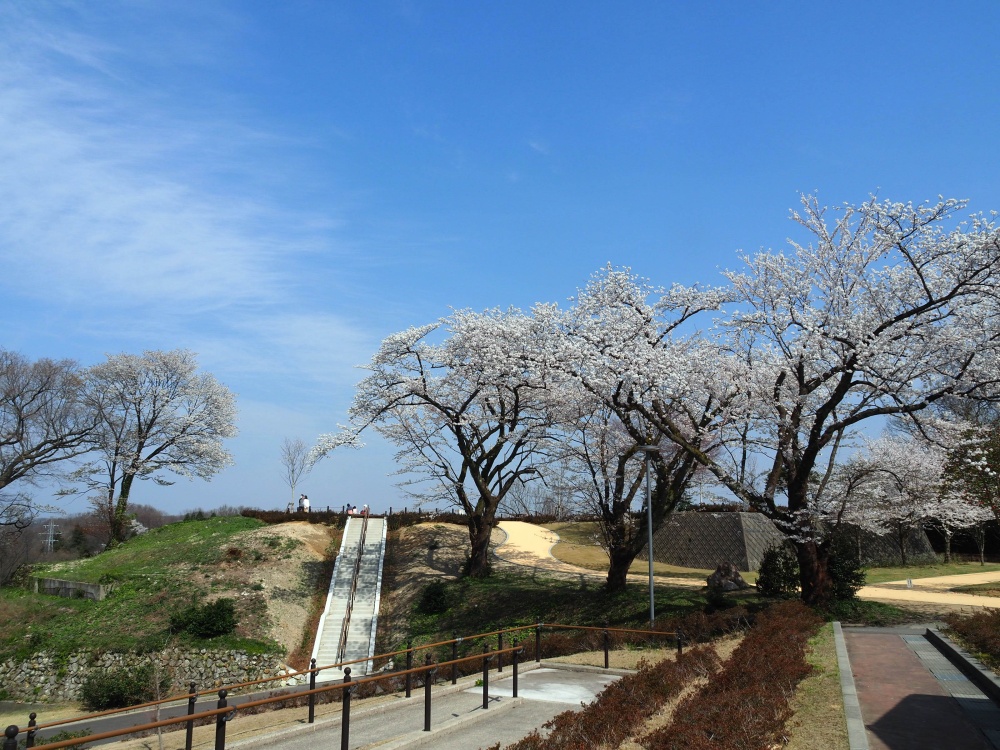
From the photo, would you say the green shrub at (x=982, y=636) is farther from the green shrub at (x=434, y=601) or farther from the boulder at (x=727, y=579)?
the green shrub at (x=434, y=601)

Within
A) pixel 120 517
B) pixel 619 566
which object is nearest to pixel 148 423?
pixel 120 517

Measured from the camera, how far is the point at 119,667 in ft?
75.5

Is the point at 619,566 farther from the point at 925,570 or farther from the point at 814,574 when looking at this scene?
the point at 925,570

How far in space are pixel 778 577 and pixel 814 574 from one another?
3.28 m

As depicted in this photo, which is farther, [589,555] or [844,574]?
[589,555]

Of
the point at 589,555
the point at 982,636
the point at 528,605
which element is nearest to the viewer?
the point at 982,636

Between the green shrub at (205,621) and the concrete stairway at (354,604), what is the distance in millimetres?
3289

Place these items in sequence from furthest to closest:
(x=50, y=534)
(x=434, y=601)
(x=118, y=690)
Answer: (x=50, y=534) → (x=434, y=601) → (x=118, y=690)

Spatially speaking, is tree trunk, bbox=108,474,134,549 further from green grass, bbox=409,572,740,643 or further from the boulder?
the boulder

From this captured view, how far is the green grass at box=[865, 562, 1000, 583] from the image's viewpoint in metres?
32.7

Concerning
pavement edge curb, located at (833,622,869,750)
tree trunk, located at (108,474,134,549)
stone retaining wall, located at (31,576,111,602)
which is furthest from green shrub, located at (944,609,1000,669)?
tree trunk, located at (108,474,134,549)

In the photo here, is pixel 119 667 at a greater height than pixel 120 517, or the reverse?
pixel 120 517

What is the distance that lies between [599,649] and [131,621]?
17.8m

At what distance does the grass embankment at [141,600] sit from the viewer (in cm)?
2458
